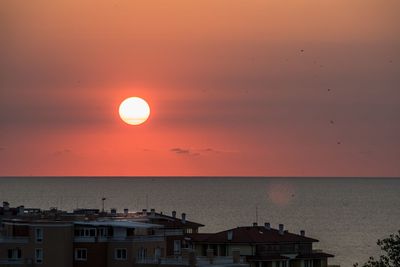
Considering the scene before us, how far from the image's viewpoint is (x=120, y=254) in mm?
77125

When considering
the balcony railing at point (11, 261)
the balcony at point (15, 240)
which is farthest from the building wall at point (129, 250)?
the balcony railing at point (11, 261)

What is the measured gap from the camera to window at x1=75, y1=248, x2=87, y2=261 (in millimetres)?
77938

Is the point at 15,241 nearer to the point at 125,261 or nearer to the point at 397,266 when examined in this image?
the point at 125,261

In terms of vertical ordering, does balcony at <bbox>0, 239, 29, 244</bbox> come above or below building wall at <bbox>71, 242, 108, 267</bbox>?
Result: above

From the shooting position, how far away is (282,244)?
3406 inches

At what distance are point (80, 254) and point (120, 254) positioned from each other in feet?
8.04

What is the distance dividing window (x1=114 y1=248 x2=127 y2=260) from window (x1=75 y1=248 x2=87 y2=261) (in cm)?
185

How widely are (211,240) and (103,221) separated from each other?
9141 millimetres

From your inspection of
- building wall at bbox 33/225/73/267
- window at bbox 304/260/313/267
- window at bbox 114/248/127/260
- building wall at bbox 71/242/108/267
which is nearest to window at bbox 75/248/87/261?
building wall at bbox 71/242/108/267

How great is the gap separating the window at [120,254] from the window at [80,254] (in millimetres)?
1847

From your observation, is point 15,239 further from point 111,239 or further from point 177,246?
point 177,246

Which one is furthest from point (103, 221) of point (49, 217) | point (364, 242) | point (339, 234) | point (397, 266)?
point (339, 234)

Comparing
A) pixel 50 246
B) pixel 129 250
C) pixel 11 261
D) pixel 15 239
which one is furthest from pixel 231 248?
pixel 11 261

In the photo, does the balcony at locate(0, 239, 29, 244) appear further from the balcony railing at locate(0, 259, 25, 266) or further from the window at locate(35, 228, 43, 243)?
the balcony railing at locate(0, 259, 25, 266)
